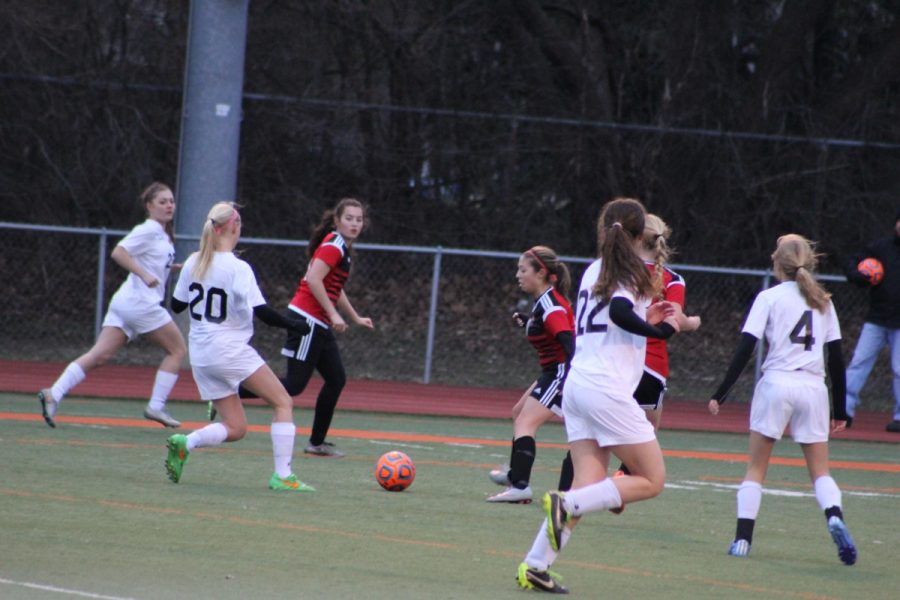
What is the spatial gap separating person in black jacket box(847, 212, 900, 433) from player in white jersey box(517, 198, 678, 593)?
9.71 metres

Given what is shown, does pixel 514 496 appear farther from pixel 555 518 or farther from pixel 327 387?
pixel 555 518

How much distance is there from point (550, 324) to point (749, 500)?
6.81 ft

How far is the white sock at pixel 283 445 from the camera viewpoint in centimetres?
970

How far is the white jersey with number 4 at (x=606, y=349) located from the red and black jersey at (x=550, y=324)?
2698mm

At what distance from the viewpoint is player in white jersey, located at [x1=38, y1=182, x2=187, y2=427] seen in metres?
13.0

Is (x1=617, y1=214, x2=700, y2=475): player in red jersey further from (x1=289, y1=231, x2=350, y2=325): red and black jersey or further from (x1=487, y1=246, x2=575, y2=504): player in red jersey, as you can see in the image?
(x1=289, y1=231, x2=350, y2=325): red and black jersey

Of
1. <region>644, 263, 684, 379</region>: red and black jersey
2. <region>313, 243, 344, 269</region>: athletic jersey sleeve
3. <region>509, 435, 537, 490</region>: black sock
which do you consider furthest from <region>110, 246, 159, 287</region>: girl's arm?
<region>644, 263, 684, 379</region>: red and black jersey

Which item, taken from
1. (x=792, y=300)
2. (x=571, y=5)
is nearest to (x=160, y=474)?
(x=792, y=300)

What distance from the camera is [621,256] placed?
22.7 feet

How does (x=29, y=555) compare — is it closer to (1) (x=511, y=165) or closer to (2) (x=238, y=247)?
(2) (x=238, y=247)

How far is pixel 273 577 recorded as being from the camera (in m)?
6.76

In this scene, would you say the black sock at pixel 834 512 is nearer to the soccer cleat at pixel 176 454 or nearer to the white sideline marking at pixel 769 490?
the white sideline marking at pixel 769 490

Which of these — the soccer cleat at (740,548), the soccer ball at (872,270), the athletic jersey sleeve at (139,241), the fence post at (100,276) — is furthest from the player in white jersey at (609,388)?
the fence post at (100,276)

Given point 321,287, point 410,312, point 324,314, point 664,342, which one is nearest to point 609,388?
point 664,342
